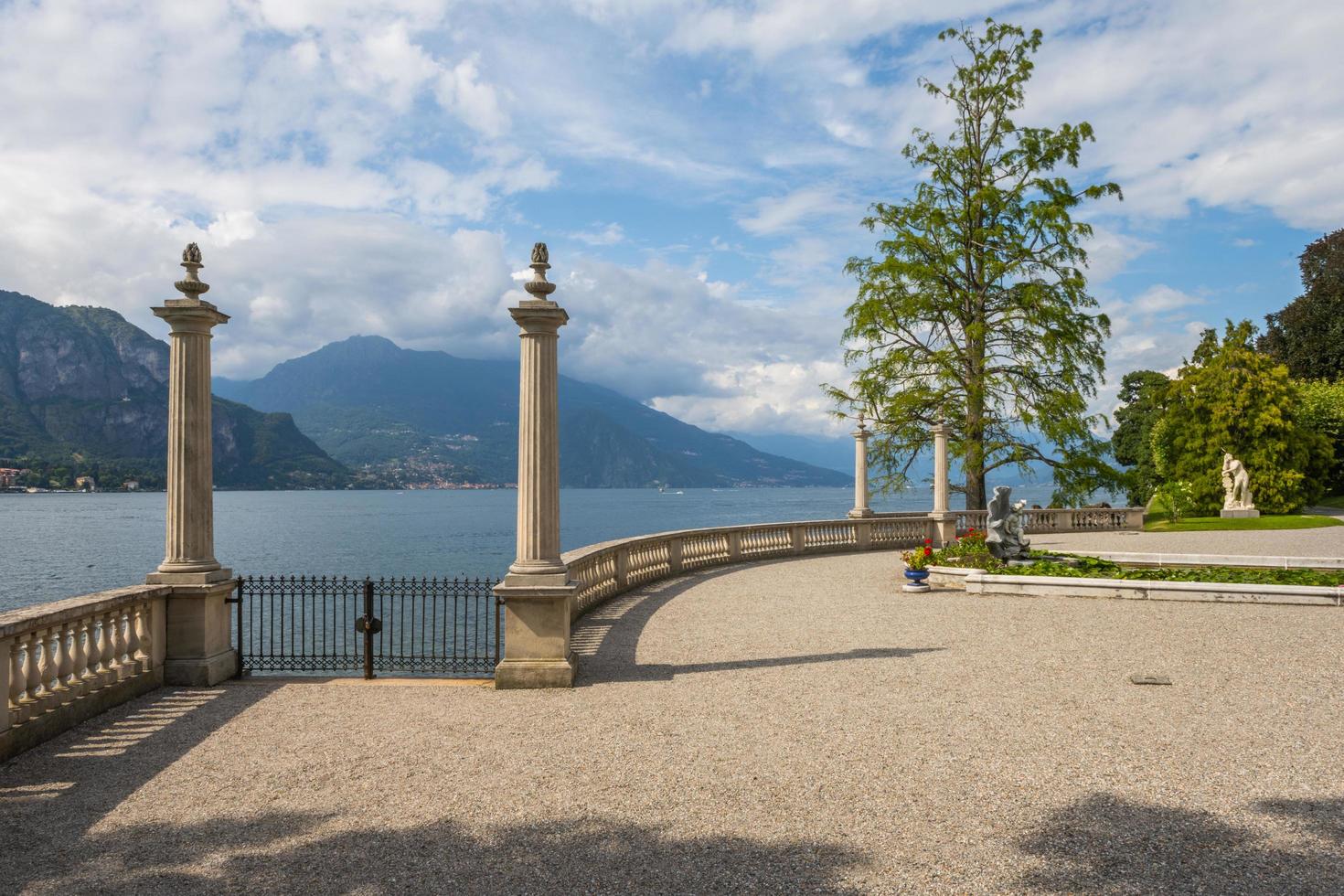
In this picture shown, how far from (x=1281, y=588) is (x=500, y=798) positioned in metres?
14.4

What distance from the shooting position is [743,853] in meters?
4.78

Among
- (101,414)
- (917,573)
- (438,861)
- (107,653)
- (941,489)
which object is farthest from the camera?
(101,414)

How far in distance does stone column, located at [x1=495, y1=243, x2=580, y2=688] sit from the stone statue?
36.8 feet

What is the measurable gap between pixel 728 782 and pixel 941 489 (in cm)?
1988

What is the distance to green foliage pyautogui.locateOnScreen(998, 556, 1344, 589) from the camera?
50.0 feet

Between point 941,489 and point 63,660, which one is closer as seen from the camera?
point 63,660

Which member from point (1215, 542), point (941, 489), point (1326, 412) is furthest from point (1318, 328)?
point (941, 489)

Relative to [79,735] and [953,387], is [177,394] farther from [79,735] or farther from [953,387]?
[953,387]

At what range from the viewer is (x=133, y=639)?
343 inches

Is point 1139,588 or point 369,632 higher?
point 369,632

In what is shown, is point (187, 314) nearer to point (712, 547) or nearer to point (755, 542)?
point (712, 547)

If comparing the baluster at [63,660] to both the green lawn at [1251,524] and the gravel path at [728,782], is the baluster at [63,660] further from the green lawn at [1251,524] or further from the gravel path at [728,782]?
the green lawn at [1251,524]

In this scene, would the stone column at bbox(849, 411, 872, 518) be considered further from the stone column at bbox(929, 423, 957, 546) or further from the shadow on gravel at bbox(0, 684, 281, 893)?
the shadow on gravel at bbox(0, 684, 281, 893)

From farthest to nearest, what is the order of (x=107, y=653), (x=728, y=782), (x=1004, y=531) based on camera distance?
(x=1004, y=531), (x=107, y=653), (x=728, y=782)
